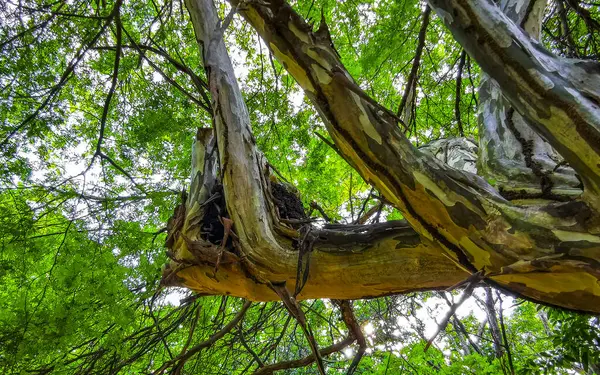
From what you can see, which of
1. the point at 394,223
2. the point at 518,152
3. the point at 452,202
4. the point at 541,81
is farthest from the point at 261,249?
the point at 518,152

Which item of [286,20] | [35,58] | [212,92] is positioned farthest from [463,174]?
[35,58]

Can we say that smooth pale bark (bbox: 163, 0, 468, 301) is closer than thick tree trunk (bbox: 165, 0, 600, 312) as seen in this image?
No

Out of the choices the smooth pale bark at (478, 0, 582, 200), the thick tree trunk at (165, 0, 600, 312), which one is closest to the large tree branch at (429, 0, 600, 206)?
the thick tree trunk at (165, 0, 600, 312)

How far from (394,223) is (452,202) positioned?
0.37 m

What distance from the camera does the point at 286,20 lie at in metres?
1.31

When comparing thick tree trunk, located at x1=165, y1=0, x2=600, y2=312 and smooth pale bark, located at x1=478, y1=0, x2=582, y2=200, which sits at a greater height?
smooth pale bark, located at x1=478, y1=0, x2=582, y2=200

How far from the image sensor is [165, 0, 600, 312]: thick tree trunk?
3.29ft

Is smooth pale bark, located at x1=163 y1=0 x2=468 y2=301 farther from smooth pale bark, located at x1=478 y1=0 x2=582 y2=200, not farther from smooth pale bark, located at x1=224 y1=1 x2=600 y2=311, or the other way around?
smooth pale bark, located at x1=478 y1=0 x2=582 y2=200

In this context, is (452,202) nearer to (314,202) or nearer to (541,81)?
(541,81)

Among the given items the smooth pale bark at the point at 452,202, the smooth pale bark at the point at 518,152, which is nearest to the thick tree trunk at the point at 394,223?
the smooth pale bark at the point at 452,202

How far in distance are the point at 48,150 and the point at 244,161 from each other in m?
3.13

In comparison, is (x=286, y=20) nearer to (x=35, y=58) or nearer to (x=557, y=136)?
(x=557, y=136)

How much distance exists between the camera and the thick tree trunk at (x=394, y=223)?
39.5 inches

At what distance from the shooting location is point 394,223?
149 centimetres
